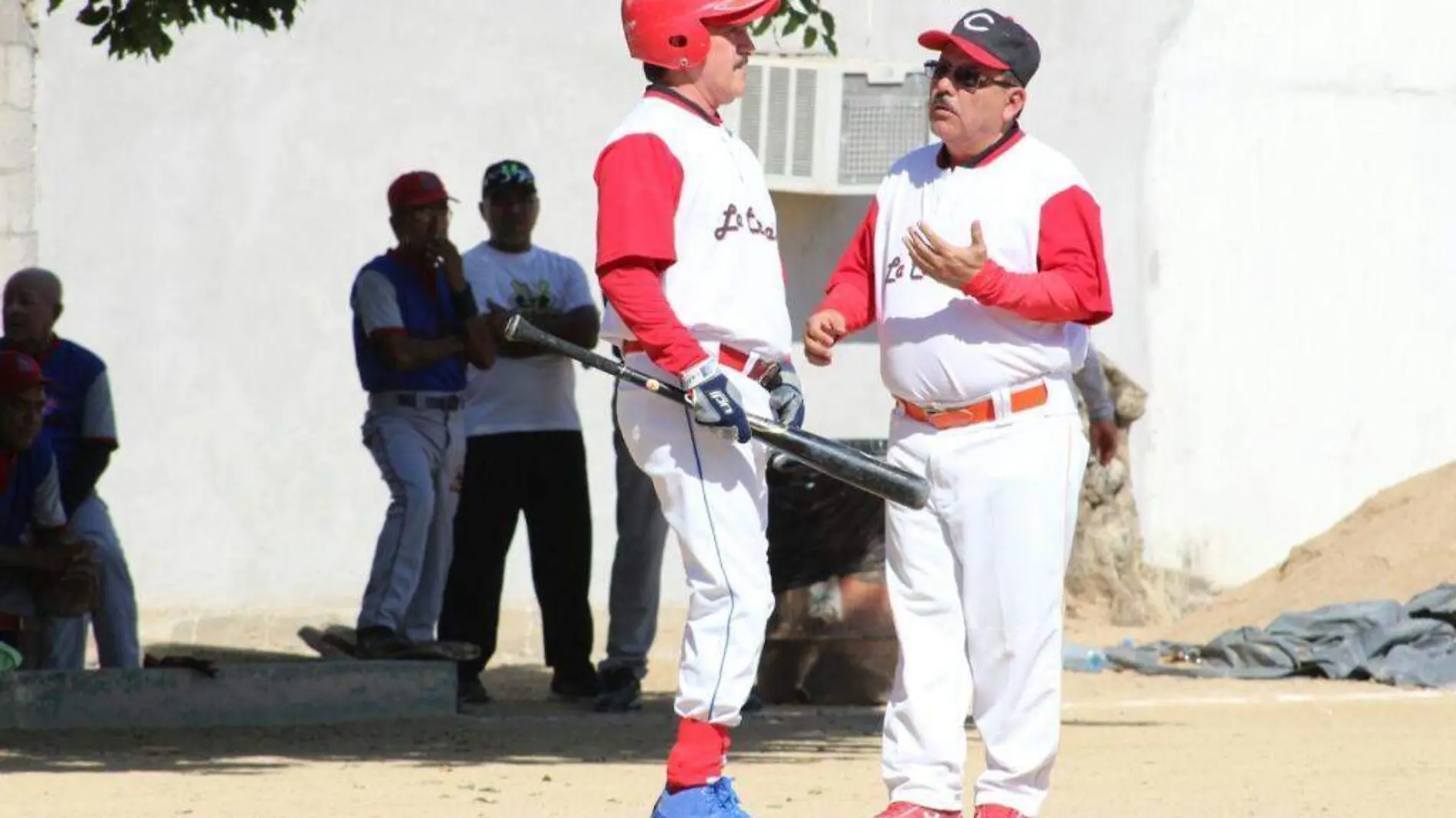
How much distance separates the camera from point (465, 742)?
9586 millimetres

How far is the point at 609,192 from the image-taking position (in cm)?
627

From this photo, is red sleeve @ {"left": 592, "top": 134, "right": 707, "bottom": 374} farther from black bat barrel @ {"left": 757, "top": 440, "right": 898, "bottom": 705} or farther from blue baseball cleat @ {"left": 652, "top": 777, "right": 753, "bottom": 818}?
black bat barrel @ {"left": 757, "top": 440, "right": 898, "bottom": 705}

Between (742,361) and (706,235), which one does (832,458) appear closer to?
(742,361)

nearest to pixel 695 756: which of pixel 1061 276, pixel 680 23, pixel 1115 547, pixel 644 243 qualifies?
pixel 644 243

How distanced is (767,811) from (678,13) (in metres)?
2.26

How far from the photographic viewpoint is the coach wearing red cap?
6.37m

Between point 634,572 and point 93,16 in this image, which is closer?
point 93,16

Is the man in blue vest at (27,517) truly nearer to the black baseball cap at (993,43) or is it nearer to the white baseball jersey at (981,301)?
the white baseball jersey at (981,301)

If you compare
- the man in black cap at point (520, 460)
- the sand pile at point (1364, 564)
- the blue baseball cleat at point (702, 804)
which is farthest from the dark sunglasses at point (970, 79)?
the sand pile at point (1364, 564)

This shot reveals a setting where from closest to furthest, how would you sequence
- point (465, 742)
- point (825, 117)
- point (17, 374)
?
point (465, 742) → point (17, 374) → point (825, 117)

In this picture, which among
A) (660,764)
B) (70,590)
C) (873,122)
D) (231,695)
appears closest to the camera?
(660,764)

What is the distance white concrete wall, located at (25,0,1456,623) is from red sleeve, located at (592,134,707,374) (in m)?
7.17

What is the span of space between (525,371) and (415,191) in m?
0.89

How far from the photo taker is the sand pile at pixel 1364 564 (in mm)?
14258
